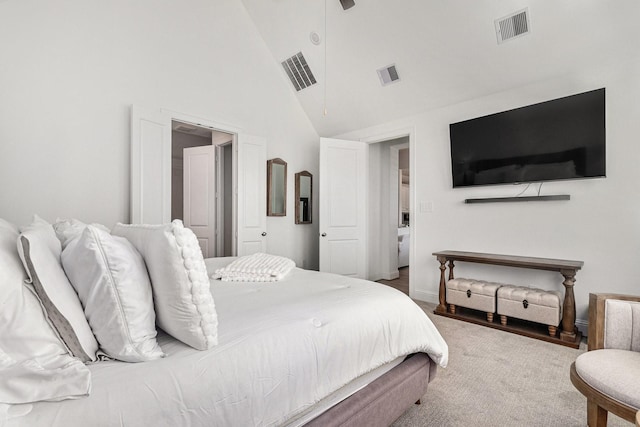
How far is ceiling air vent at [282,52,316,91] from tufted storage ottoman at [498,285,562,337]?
12.2 ft

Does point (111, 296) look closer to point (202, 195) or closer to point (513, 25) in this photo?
point (513, 25)

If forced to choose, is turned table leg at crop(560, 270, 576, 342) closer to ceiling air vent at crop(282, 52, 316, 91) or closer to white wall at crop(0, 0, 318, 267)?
ceiling air vent at crop(282, 52, 316, 91)

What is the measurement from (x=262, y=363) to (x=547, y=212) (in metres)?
3.34

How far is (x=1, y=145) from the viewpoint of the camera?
245 cm

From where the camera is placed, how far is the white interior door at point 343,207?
15.0 ft

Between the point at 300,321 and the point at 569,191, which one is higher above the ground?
the point at 569,191

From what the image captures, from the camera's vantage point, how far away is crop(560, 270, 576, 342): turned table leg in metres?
2.69

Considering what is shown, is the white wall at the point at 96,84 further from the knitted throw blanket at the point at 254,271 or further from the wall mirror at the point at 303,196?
the knitted throw blanket at the point at 254,271

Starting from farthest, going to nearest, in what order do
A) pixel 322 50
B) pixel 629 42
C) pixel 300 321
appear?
pixel 322 50
pixel 629 42
pixel 300 321

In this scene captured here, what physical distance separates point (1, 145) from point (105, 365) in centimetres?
269

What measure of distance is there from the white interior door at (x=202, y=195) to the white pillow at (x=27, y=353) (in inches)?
155

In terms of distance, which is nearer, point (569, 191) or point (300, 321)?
point (300, 321)

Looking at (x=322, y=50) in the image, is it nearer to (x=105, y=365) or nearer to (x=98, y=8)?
(x=98, y=8)

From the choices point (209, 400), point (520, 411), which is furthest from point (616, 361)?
point (209, 400)
